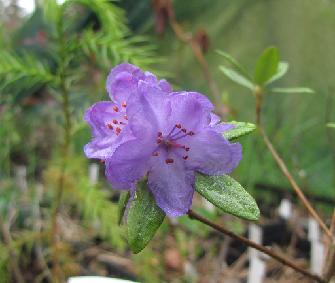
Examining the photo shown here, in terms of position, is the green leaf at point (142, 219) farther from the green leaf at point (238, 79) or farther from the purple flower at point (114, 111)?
the green leaf at point (238, 79)

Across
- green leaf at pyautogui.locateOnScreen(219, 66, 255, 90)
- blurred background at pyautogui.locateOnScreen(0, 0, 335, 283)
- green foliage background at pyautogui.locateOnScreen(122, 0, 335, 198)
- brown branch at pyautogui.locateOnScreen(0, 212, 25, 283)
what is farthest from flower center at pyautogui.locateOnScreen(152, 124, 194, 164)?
green foliage background at pyautogui.locateOnScreen(122, 0, 335, 198)

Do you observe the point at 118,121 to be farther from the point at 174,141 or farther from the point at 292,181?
the point at 292,181

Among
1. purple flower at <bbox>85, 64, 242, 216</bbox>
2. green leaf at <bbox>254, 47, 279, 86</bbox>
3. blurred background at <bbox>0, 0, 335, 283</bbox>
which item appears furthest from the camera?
blurred background at <bbox>0, 0, 335, 283</bbox>

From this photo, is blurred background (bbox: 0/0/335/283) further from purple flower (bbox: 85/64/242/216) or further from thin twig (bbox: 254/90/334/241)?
purple flower (bbox: 85/64/242/216)

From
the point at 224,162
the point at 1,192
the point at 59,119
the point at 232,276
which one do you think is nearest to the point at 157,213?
the point at 224,162

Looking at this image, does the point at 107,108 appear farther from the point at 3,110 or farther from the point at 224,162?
the point at 3,110

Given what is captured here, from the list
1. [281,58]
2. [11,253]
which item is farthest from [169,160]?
[281,58]

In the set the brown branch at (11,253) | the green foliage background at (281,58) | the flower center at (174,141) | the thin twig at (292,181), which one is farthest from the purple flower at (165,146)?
the green foliage background at (281,58)
